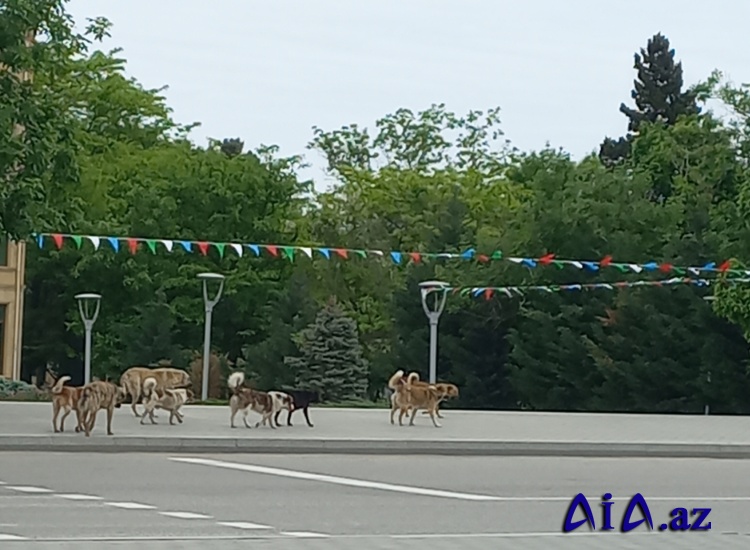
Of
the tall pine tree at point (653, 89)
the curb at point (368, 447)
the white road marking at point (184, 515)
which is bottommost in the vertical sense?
the white road marking at point (184, 515)

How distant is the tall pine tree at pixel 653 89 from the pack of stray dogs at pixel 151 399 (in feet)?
191

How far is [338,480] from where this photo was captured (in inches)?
663

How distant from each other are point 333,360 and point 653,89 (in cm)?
4275

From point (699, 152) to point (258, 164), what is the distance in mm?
15106

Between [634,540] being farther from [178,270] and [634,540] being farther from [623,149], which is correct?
[623,149]

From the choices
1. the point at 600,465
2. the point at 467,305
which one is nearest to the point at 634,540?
the point at 600,465

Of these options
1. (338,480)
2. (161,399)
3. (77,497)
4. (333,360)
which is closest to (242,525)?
(77,497)

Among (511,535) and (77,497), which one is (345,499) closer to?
(77,497)

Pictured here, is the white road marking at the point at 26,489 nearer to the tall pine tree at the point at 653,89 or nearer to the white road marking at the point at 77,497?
the white road marking at the point at 77,497

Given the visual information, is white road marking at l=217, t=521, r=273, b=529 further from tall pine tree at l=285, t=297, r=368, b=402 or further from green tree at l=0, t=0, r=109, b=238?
tall pine tree at l=285, t=297, r=368, b=402

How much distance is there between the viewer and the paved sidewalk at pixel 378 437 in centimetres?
2059

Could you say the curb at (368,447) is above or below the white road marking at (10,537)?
above

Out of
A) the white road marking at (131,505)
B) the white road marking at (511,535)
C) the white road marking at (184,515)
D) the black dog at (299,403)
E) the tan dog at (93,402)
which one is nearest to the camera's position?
the white road marking at (511,535)

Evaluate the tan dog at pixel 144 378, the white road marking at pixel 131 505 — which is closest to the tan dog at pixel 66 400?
the tan dog at pixel 144 378
